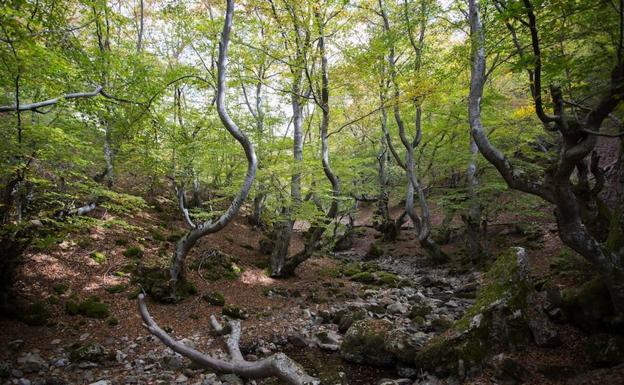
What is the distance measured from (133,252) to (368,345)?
770cm

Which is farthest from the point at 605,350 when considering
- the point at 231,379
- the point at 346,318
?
the point at 231,379

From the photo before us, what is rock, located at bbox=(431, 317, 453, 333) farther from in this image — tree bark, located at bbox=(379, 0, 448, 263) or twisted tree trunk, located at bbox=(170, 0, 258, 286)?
tree bark, located at bbox=(379, 0, 448, 263)

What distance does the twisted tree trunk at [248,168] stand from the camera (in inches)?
282

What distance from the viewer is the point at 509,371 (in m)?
4.15

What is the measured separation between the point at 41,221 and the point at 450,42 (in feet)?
56.5

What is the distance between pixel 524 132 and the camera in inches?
452

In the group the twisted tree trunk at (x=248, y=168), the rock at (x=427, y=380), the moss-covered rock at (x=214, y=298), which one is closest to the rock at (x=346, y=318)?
the rock at (x=427, y=380)

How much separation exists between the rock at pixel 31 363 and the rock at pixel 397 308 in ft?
23.6

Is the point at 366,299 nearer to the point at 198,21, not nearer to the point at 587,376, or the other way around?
the point at 587,376

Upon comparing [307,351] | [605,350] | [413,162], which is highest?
[413,162]

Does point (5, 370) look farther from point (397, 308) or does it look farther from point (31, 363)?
point (397, 308)

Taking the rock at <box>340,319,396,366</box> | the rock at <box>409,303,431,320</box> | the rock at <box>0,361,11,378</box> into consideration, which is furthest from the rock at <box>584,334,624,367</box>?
the rock at <box>0,361,11,378</box>

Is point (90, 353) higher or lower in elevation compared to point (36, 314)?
lower

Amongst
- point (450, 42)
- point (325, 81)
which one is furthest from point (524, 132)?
point (325, 81)
